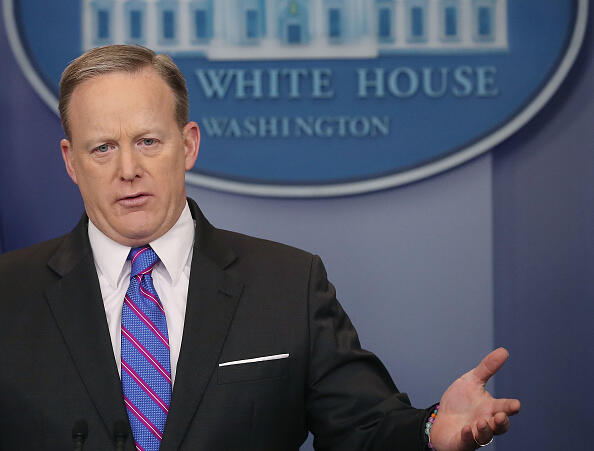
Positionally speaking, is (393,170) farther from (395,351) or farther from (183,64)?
(183,64)

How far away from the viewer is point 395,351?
2.80m

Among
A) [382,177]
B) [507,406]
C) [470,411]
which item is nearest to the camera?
[507,406]

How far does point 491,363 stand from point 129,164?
80 cm

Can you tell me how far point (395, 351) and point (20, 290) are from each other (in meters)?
1.39

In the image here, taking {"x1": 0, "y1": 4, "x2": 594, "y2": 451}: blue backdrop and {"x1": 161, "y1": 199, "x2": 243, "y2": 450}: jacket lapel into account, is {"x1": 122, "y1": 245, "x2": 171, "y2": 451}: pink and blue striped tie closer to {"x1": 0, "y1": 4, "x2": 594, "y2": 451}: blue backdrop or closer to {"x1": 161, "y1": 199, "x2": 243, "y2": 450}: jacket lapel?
{"x1": 161, "y1": 199, "x2": 243, "y2": 450}: jacket lapel

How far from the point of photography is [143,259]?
1.77m

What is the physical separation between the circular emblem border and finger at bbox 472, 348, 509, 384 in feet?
4.04

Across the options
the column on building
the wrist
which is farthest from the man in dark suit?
the column on building

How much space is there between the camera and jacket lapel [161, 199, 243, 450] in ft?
5.34

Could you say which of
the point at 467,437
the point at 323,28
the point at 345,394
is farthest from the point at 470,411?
the point at 323,28

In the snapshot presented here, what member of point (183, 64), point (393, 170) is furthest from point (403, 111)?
point (183, 64)

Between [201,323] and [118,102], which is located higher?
[118,102]

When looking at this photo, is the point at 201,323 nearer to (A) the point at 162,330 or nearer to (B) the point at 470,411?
(A) the point at 162,330

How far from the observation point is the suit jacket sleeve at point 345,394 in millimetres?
1718
